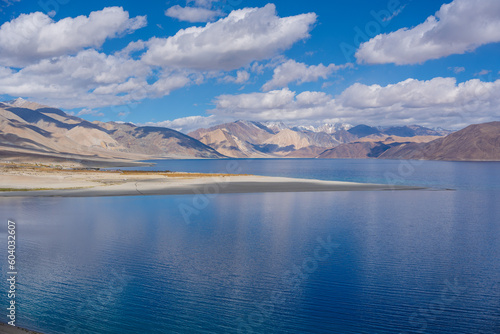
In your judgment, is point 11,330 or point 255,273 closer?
point 11,330

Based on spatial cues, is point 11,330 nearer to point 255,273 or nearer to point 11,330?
point 11,330

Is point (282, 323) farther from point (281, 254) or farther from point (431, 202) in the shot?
point (431, 202)

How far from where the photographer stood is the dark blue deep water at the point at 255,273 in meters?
17.4

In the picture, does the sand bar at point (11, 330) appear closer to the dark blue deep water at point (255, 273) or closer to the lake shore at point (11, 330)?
the lake shore at point (11, 330)

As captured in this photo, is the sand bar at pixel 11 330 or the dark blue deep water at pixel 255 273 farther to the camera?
the dark blue deep water at pixel 255 273

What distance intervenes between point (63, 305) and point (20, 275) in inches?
236

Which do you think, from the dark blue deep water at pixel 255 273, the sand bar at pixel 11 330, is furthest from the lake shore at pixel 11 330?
the dark blue deep water at pixel 255 273

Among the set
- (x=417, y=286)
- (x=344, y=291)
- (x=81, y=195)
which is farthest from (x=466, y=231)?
(x=81, y=195)

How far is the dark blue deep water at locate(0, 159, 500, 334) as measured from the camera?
1738 centimetres

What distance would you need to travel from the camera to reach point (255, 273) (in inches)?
922

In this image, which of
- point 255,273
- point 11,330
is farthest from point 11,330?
point 255,273

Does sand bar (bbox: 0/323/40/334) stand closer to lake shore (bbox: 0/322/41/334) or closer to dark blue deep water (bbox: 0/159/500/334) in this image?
lake shore (bbox: 0/322/41/334)

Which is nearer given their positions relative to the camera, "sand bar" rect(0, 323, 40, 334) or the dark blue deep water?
"sand bar" rect(0, 323, 40, 334)

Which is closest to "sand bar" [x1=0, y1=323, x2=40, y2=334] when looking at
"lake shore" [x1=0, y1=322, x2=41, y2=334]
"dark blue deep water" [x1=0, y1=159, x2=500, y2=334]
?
"lake shore" [x1=0, y1=322, x2=41, y2=334]
